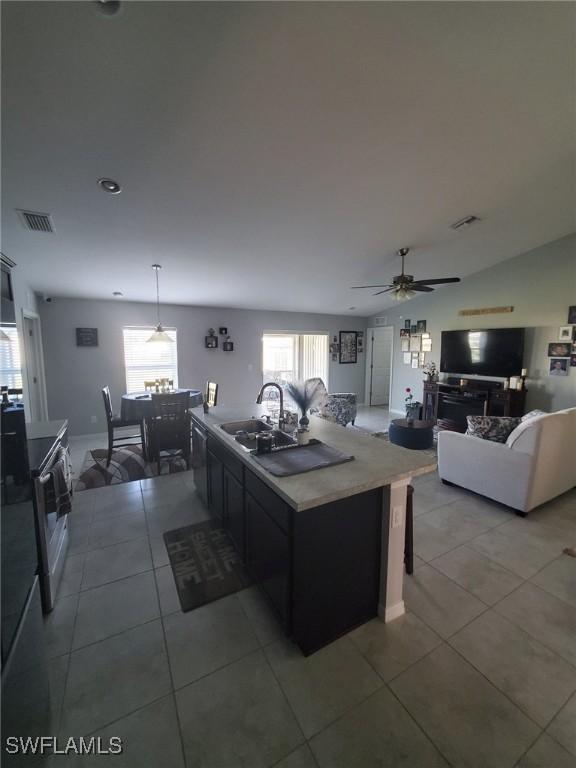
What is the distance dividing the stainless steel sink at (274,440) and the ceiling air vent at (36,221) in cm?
261

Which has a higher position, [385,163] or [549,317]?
[385,163]

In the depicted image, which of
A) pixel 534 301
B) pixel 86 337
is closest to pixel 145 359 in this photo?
pixel 86 337

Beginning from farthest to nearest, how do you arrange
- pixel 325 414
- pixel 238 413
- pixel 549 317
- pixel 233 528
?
pixel 325 414 < pixel 549 317 < pixel 238 413 < pixel 233 528

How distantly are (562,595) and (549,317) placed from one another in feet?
13.9

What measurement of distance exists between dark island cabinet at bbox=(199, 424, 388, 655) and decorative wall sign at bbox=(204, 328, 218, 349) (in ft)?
15.4

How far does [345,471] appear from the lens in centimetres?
162

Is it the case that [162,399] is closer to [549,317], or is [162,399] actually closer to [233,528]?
[233,528]

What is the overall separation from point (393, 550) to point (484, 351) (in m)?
4.87

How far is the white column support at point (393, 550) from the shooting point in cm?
164

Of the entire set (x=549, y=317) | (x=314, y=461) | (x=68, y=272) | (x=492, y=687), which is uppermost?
(x=68, y=272)

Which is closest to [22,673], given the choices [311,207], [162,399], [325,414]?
[162,399]

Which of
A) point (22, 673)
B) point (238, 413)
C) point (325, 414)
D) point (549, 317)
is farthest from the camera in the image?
point (325, 414)

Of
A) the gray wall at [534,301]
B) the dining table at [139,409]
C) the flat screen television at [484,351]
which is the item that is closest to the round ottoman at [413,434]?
the flat screen television at [484,351]

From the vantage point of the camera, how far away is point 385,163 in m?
2.48
